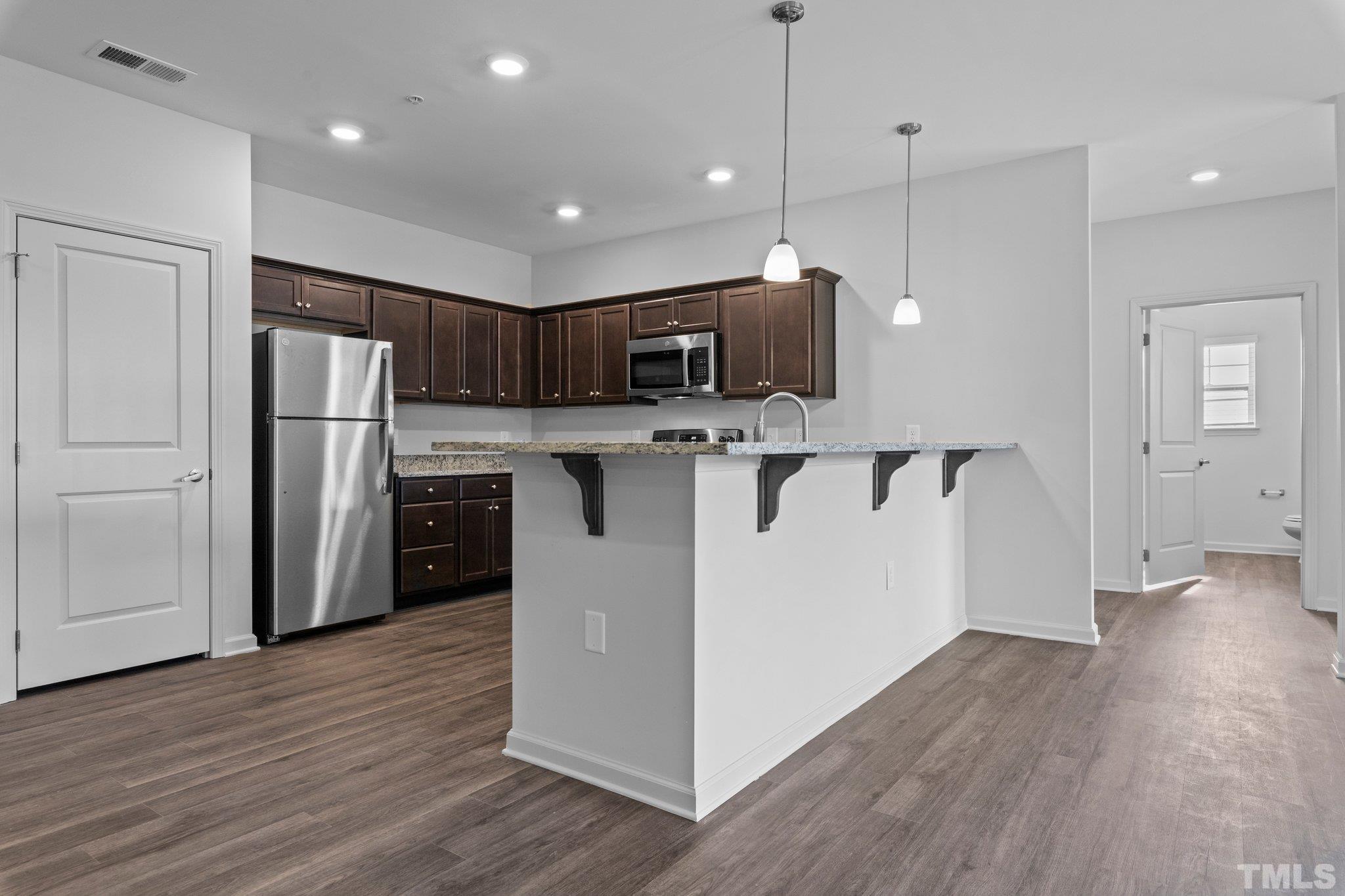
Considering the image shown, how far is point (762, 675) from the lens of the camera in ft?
7.83

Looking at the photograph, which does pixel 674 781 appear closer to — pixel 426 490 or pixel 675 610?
pixel 675 610

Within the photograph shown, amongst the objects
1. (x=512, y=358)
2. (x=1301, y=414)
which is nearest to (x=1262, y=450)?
(x=1301, y=414)

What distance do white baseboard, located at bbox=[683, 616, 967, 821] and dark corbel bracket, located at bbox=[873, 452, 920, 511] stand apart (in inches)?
28.1

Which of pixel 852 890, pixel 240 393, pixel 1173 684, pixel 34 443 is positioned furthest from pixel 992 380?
pixel 34 443

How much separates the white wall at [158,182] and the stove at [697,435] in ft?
8.24

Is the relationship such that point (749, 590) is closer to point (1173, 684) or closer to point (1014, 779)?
point (1014, 779)

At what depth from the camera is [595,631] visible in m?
2.32

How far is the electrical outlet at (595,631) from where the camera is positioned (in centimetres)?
229

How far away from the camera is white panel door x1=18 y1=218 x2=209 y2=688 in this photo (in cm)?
317

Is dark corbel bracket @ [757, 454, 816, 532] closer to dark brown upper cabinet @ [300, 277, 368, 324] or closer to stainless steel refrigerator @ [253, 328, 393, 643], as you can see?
stainless steel refrigerator @ [253, 328, 393, 643]

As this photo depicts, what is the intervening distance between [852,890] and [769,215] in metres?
4.32

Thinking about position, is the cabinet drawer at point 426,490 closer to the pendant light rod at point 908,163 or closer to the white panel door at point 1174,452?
the pendant light rod at point 908,163

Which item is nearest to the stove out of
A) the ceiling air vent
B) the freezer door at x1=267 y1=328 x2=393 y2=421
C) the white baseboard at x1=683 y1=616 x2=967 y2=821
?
the freezer door at x1=267 y1=328 x2=393 y2=421

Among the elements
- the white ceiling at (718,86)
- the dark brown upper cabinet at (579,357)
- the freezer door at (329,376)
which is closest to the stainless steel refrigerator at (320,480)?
the freezer door at (329,376)
